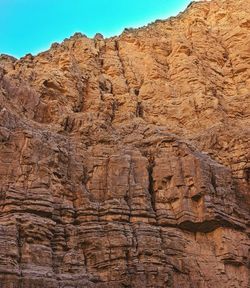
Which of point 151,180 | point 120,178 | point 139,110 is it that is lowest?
point 120,178

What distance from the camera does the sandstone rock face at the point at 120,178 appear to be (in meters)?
27.7

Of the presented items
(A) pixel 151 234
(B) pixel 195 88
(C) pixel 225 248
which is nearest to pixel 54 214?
(A) pixel 151 234

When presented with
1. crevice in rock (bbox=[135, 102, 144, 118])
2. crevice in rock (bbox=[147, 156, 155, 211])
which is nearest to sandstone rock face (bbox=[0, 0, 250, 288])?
crevice in rock (bbox=[147, 156, 155, 211])

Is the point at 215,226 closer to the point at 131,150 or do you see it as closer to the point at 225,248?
the point at 225,248

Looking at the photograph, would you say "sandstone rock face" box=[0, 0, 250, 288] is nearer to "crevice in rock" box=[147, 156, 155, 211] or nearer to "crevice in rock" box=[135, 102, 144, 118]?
"crevice in rock" box=[147, 156, 155, 211]

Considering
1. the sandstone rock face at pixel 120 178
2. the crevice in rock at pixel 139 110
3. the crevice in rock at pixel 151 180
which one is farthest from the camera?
the crevice in rock at pixel 139 110

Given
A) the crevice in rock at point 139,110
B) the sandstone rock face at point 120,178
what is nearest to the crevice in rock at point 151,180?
the sandstone rock face at point 120,178

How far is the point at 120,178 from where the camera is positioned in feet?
107

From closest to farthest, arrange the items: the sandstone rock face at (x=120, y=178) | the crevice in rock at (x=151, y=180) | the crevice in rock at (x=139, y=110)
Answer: the sandstone rock face at (x=120, y=178), the crevice in rock at (x=151, y=180), the crevice in rock at (x=139, y=110)

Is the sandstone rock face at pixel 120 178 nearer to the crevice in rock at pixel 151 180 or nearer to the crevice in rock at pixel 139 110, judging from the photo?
the crevice in rock at pixel 151 180

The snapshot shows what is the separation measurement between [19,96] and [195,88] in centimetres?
1710

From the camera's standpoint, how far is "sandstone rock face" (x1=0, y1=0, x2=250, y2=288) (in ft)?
90.9

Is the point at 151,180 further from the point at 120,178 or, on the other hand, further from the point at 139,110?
the point at 139,110

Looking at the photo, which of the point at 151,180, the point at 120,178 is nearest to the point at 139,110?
the point at 151,180
